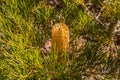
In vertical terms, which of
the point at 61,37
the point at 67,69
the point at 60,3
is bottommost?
the point at 67,69

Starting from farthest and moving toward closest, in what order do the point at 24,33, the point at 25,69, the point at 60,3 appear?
the point at 60,3
the point at 24,33
the point at 25,69

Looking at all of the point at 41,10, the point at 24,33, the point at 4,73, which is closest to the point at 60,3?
the point at 41,10

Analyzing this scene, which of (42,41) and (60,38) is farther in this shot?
(42,41)

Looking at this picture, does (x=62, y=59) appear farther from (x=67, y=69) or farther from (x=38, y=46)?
(x=38, y=46)
